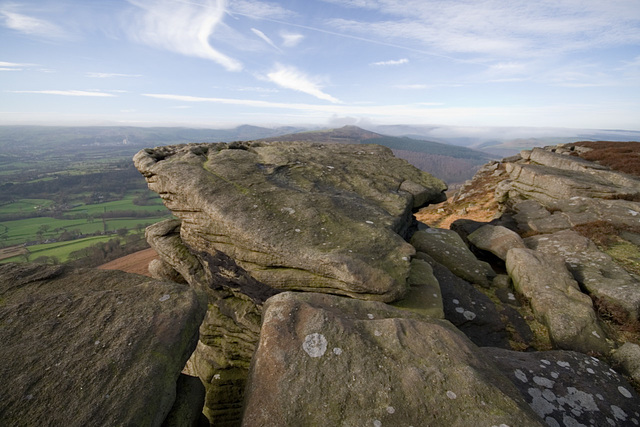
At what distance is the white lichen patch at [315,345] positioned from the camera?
241 inches

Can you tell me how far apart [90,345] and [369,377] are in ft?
18.2

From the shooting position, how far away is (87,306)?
21.2 feet

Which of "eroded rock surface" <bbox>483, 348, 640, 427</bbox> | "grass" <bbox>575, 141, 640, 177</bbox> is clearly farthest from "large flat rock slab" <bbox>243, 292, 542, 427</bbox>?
"grass" <bbox>575, 141, 640, 177</bbox>

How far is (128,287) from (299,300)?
450 centimetres

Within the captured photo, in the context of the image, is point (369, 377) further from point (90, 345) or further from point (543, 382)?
point (543, 382)

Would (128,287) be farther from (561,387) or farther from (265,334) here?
(561,387)

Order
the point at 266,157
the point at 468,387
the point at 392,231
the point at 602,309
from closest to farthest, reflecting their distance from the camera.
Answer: the point at 468,387, the point at 602,309, the point at 392,231, the point at 266,157

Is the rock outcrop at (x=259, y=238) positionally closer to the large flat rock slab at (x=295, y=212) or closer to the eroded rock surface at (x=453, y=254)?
the large flat rock slab at (x=295, y=212)

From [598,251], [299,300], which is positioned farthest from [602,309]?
[299,300]

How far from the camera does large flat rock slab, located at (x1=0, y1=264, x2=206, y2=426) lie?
4520 mm

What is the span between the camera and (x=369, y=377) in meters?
5.68

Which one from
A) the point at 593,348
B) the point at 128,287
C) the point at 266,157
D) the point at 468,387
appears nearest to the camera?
the point at 468,387

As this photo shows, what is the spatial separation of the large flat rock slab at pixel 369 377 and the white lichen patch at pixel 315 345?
0.9 inches

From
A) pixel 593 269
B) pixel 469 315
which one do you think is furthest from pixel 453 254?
pixel 593 269
